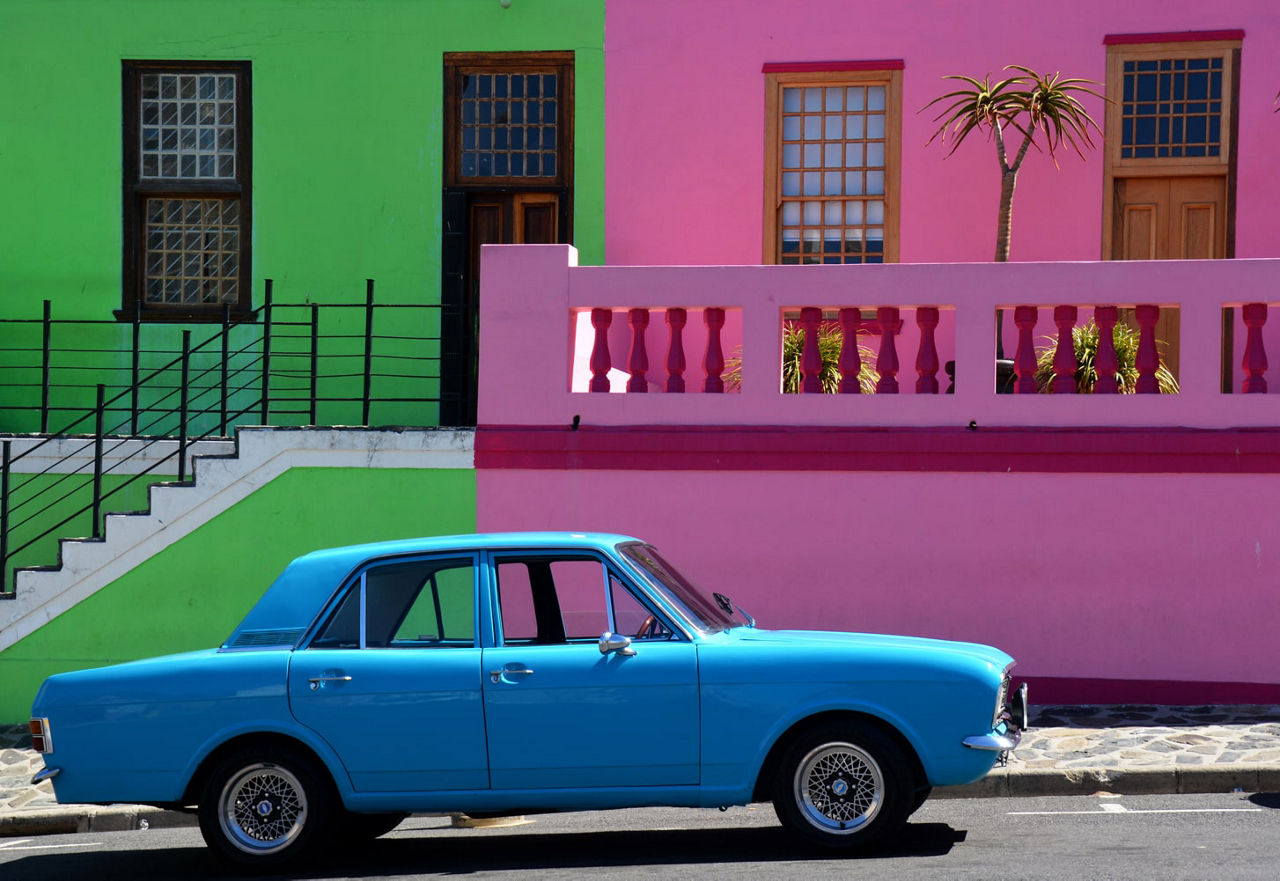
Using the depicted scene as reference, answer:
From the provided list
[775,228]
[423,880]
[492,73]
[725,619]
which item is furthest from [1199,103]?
[423,880]

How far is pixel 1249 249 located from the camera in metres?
13.4

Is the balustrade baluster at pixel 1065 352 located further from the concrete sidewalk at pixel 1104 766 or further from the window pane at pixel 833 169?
the window pane at pixel 833 169

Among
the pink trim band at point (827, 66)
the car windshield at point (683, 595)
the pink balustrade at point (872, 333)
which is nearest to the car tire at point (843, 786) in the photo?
the car windshield at point (683, 595)

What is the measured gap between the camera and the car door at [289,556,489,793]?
7.18 m

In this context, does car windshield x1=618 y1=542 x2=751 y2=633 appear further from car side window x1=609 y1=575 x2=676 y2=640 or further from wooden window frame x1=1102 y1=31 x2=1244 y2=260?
wooden window frame x1=1102 y1=31 x2=1244 y2=260

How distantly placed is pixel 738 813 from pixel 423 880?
218 cm

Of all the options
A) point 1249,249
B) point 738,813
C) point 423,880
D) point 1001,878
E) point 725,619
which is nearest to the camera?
point 1001,878

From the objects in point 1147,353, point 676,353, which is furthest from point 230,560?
point 1147,353

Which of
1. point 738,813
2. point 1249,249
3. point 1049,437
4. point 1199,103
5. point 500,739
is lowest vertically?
point 738,813

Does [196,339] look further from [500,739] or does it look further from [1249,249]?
[1249,249]

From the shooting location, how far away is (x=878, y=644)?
23.8 ft

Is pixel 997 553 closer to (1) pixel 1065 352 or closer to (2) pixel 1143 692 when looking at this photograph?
(2) pixel 1143 692

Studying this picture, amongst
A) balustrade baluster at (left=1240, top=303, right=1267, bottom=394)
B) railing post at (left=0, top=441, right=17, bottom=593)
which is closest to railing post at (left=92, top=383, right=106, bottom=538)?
railing post at (left=0, top=441, right=17, bottom=593)

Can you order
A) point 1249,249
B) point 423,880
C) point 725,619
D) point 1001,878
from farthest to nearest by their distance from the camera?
point 1249,249 < point 725,619 < point 423,880 < point 1001,878
